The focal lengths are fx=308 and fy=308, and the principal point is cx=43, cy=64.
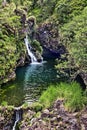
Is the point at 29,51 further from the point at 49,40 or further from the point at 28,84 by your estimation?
the point at 28,84

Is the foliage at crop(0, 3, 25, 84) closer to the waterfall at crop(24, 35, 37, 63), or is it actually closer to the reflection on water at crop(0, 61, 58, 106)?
the reflection on water at crop(0, 61, 58, 106)

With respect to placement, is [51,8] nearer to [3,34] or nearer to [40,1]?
[40,1]

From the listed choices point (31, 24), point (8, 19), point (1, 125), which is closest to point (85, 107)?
point (1, 125)

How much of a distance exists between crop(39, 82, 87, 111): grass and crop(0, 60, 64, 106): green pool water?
5834mm

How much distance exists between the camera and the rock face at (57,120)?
82.8 ft

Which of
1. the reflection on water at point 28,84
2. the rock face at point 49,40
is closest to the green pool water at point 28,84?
the reflection on water at point 28,84

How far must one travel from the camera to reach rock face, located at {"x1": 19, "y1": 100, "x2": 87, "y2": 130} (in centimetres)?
2525

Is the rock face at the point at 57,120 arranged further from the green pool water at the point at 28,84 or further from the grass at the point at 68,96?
the green pool water at the point at 28,84

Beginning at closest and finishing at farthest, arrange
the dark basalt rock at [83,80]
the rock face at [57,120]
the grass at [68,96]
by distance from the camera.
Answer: the rock face at [57,120]
the grass at [68,96]
the dark basalt rock at [83,80]

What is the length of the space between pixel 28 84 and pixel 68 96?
1458 centimetres

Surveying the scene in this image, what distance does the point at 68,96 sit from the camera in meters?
26.6

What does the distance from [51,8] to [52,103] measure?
41.4m

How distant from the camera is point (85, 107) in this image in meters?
26.1

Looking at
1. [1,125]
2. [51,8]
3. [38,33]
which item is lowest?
[1,125]
